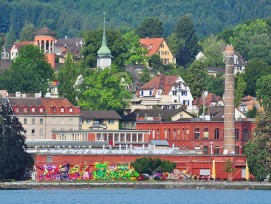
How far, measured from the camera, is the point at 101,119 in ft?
538

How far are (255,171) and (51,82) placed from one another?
56.8 meters

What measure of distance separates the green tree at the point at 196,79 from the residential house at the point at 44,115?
3174cm

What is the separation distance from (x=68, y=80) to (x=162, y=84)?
38.3 feet

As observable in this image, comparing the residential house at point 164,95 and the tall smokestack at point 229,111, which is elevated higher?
the residential house at point 164,95

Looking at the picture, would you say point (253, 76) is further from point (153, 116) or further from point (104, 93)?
point (153, 116)

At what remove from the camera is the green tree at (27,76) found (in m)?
174

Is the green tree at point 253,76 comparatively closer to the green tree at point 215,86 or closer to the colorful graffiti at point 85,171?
the green tree at point 215,86

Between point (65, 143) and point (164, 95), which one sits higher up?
point (164, 95)

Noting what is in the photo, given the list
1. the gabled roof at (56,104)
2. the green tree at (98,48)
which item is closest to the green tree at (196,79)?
the green tree at (98,48)

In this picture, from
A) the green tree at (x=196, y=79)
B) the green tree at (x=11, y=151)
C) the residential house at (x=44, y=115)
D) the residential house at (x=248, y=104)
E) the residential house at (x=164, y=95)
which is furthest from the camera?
the green tree at (x=196, y=79)

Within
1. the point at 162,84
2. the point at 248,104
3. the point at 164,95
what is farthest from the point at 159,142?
the point at 162,84
